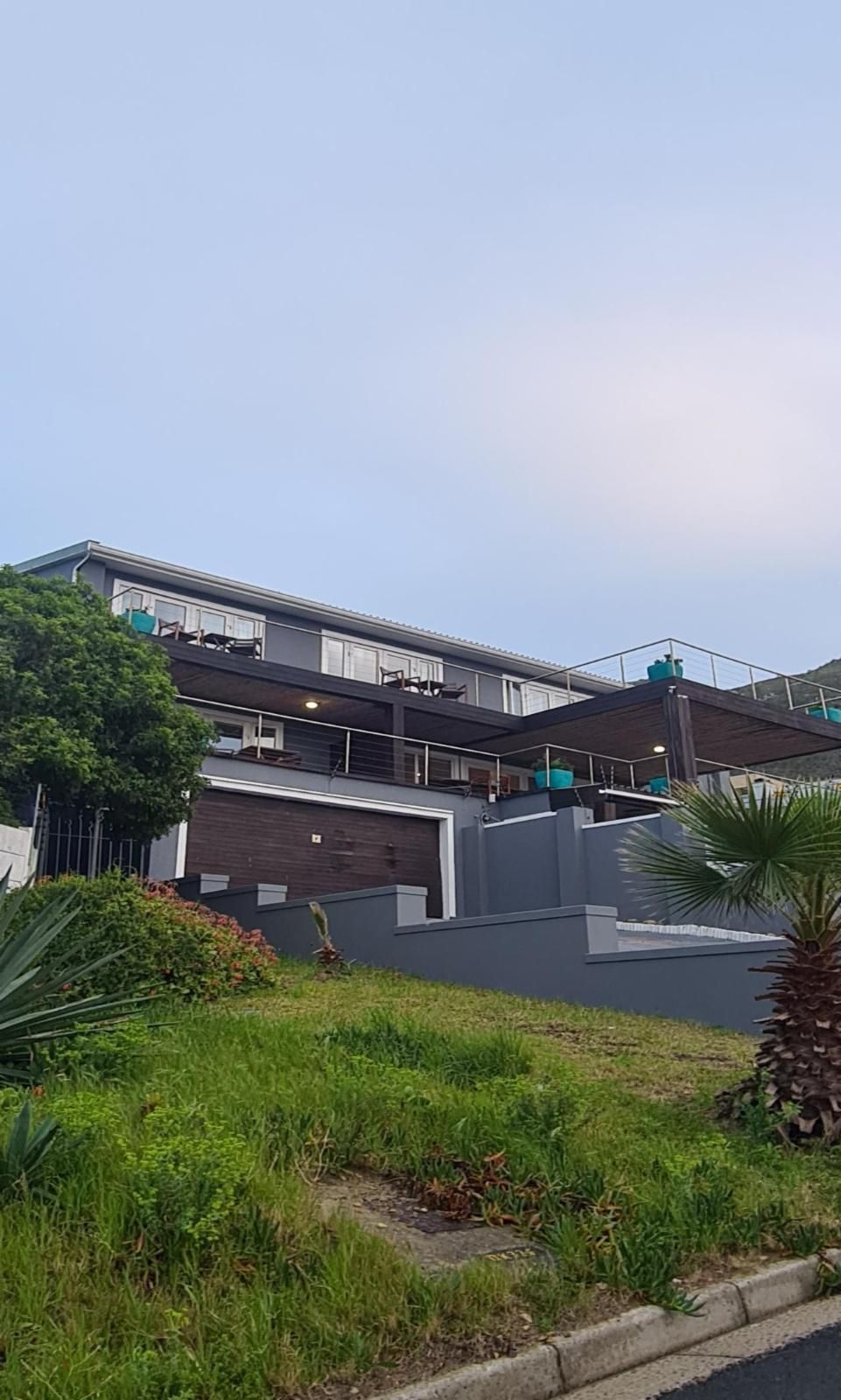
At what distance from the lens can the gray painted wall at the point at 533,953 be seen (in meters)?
10.1

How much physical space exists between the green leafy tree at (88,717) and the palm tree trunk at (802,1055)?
8737 mm

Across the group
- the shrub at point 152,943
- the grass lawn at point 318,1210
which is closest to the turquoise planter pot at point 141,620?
the shrub at point 152,943

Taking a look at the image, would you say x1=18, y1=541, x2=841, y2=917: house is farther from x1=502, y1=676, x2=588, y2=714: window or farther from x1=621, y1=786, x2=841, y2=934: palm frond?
x1=621, y1=786, x2=841, y2=934: palm frond

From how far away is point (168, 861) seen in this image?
16.8m

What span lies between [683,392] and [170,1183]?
14.9 m

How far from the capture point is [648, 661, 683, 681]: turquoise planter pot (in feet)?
72.0

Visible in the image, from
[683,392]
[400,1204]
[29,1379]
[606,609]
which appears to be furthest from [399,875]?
[606,609]

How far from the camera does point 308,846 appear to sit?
18.9m

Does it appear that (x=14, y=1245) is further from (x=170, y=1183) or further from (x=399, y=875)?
(x=399, y=875)

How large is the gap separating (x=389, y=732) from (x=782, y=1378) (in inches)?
748

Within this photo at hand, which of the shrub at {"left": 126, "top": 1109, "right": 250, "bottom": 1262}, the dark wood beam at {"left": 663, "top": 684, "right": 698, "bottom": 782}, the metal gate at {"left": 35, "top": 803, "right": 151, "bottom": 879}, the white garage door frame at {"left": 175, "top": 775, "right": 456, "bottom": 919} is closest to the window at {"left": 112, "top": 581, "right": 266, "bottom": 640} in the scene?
the white garage door frame at {"left": 175, "top": 775, "right": 456, "bottom": 919}

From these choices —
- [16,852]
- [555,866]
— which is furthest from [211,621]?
[16,852]

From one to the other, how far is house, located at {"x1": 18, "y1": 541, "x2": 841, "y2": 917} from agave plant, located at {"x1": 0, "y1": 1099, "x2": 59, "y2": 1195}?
12.6 metres

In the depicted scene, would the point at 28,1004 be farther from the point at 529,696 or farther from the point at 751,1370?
the point at 529,696
